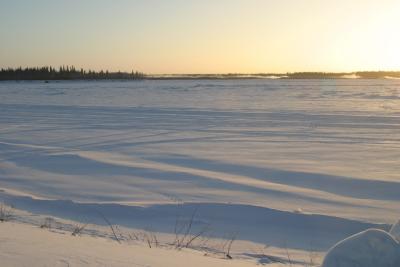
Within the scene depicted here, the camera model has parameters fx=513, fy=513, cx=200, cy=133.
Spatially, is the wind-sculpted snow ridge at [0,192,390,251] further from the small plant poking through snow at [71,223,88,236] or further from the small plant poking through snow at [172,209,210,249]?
the small plant poking through snow at [71,223,88,236]

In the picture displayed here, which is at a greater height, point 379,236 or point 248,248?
point 379,236

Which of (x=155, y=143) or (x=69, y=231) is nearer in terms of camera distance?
(x=69, y=231)

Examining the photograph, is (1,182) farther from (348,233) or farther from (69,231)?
(348,233)

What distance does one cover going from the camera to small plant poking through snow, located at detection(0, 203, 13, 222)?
5.30 metres

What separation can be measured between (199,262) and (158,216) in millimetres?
2424

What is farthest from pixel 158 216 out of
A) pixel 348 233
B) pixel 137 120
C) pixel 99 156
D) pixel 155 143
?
pixel 137 120

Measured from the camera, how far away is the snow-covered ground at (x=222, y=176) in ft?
19.0

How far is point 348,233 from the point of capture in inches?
214

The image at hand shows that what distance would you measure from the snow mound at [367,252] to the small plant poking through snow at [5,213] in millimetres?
3534

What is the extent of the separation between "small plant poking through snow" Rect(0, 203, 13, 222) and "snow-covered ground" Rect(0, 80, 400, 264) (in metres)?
0.27

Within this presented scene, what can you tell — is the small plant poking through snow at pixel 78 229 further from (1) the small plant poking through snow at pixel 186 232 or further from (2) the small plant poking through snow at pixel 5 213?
(1) the small plant poking through snow at pixel 186 232

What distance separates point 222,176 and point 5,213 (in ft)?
11.2

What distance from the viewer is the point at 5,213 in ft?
18.7

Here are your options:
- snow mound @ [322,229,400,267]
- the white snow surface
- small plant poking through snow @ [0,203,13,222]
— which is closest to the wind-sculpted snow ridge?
small plant poking through snow @ [0,203,13,222]
